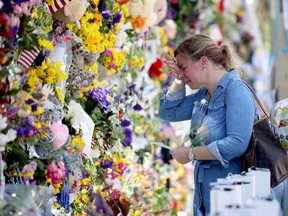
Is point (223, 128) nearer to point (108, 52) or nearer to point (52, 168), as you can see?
point (108, 52)

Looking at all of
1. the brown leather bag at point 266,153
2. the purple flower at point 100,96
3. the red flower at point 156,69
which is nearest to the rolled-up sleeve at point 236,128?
the brown leather bag at point 266,153

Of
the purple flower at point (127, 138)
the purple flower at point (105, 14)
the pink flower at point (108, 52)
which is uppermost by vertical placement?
the purple flower at point (105, 14)

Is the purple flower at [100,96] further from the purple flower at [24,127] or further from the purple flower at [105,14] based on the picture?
the purple flower at [24,127]

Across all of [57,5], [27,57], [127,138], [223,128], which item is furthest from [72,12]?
[127,138]

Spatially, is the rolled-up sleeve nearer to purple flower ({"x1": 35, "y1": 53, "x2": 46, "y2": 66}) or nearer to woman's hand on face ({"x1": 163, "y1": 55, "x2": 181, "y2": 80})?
woman's hand on face ({"x1": 163, "y1": 55, "x2": 181, "y2": 80})

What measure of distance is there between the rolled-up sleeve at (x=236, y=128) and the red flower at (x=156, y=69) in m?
2.63

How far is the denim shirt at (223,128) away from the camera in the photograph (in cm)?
516

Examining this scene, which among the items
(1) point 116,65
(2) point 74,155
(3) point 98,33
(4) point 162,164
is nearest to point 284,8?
(4) point 162,164

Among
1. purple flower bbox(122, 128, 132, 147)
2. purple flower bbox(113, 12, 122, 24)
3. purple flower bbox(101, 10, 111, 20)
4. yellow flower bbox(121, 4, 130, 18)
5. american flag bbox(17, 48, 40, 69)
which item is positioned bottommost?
american flag bbox(17, 48, 40, 69)

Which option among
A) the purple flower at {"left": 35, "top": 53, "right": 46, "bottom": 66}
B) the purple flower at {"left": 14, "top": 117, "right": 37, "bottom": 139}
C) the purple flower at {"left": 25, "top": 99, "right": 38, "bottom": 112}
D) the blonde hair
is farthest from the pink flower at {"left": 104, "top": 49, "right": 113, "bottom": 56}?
the purple flower at {"left": 14, "top": 117, "right": 37, "bottom": 139}

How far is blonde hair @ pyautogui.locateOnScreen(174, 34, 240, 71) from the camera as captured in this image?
540cm

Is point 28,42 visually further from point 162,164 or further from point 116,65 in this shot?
point 162,164

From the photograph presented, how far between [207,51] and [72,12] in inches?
35.7

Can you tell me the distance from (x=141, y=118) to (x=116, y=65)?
4.10 feet
